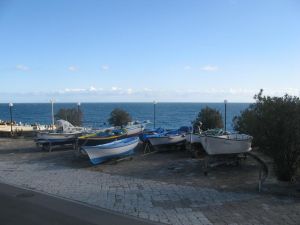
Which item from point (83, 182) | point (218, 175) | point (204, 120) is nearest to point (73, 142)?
point (204, 120)

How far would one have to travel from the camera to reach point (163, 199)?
34.3 feet

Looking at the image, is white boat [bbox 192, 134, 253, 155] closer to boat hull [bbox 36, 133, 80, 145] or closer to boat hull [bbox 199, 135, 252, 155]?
boat hull [bbox 199, 135, 252, 155]

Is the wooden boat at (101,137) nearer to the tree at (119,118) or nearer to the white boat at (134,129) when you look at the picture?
the white boat at (134,129)

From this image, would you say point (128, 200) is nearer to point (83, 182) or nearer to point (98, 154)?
point (83, 182)

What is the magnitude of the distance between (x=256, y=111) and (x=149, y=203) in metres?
4.89

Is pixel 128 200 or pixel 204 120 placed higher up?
pixel 204 120

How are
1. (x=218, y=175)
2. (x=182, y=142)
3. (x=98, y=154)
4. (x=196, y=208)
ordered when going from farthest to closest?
(x=182, y=142)
(x=98, y=154)
(x=218, y=175)
(x=196, y=208)

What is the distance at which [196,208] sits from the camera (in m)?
9.54

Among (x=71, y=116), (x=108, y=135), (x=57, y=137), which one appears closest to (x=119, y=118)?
(x=71, y=116)

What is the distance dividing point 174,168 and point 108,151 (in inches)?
133

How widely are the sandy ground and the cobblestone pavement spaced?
0.74 m

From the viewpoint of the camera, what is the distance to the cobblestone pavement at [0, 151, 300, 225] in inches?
347

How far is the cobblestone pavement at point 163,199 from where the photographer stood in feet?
28.9

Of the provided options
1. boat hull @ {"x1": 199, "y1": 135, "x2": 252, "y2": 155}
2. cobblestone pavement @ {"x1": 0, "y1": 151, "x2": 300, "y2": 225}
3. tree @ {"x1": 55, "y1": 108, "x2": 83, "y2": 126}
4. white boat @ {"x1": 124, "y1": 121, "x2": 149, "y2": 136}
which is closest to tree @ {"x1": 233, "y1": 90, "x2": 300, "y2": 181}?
cobblestone pavement @ {"x1": 0, "y1": 151, "x2": 300, "y2": 225}
